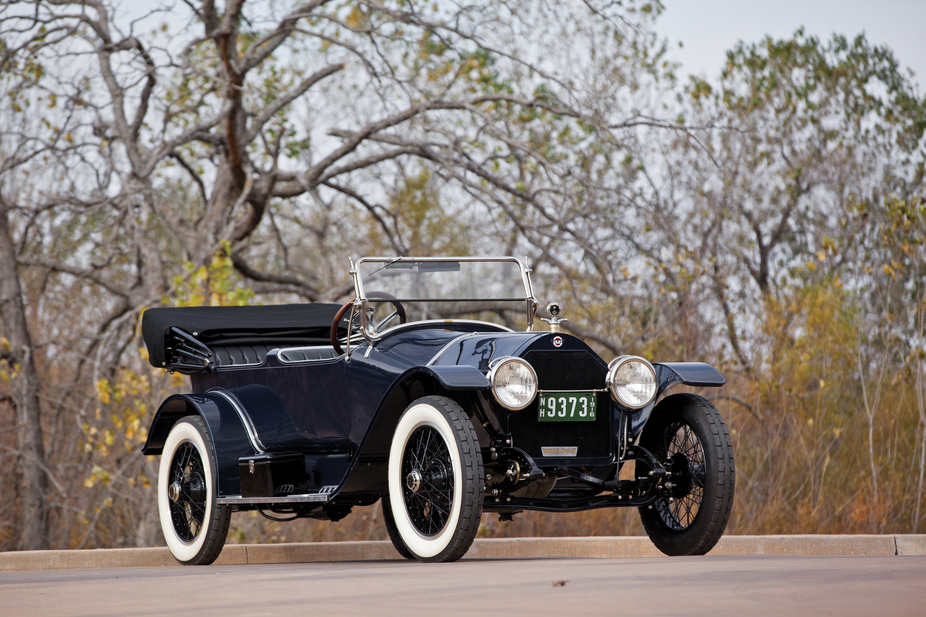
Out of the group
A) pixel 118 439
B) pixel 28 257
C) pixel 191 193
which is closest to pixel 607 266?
pixel 118 439

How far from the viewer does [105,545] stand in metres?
14.1

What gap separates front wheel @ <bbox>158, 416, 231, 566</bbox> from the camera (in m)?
6.96

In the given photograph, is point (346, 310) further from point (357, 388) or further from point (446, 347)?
point (446, 347)

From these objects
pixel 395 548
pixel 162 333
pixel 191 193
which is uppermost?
pixel 191 193

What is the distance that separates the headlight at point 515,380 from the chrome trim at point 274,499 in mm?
1412

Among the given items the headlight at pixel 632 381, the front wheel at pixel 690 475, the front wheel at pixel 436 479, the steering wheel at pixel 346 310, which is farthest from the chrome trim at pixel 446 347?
→ the front wheel at pixel 690 475

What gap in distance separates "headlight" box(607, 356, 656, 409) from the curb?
5.00ft

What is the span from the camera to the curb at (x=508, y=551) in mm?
7234

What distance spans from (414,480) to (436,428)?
358mm

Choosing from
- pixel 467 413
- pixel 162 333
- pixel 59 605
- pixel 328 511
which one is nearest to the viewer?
pixel 59 605

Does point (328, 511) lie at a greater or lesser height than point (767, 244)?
lesser

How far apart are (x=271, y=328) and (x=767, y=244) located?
59.6 ft

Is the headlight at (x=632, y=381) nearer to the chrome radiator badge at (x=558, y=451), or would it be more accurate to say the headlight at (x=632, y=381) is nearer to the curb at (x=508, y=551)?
the chrome radiator badge at (x=558, y=451)

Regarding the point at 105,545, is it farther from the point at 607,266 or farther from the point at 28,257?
the point at 607,266
